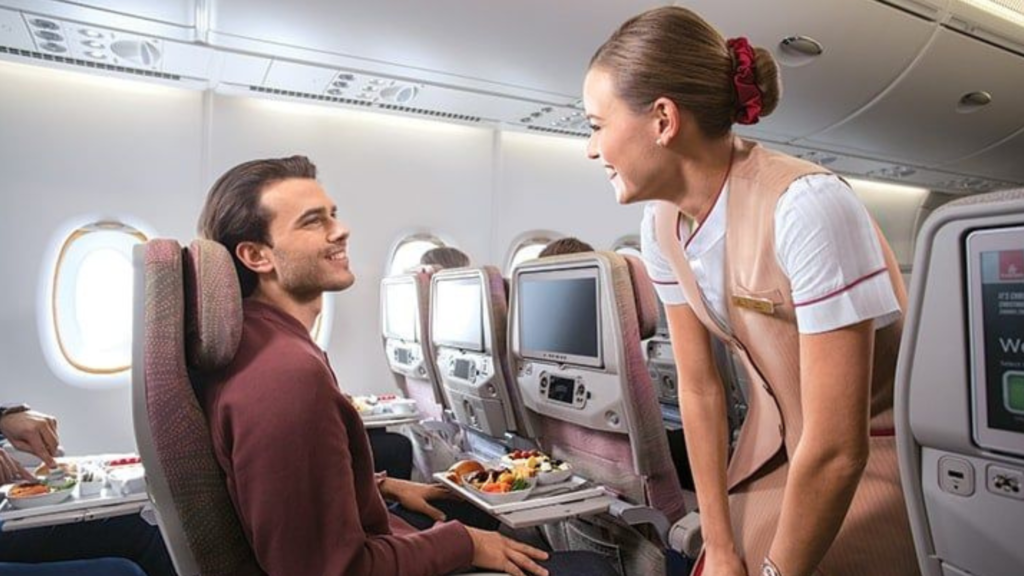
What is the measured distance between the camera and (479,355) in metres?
3.12

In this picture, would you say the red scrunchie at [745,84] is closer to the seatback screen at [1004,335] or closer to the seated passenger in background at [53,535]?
the seatback screen at [1004,335]

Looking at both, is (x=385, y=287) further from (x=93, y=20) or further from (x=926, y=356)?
(x=926, y=356)

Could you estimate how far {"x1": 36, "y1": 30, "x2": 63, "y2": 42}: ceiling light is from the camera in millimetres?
3381

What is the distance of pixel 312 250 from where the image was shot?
1.71 meters

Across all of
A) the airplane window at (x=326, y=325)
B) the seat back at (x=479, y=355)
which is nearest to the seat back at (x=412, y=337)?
the seat back at (x=479, y=355)

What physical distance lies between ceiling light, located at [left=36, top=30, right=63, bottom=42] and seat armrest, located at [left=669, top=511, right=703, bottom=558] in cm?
397

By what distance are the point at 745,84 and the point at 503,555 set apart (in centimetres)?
123

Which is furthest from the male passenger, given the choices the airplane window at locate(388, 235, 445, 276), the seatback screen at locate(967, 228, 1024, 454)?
the airplane window at locate(388, 235, 445, 276)

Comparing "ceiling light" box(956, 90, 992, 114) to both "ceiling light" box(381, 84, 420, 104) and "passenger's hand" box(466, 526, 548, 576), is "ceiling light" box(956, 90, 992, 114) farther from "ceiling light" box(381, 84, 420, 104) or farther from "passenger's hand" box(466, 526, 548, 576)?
"passenger's hand" box(466, 526, 548, 576)

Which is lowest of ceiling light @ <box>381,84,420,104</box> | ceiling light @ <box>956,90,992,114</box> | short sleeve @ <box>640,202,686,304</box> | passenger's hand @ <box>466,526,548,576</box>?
passenger's hand @ <box>466,526,548,576</box>

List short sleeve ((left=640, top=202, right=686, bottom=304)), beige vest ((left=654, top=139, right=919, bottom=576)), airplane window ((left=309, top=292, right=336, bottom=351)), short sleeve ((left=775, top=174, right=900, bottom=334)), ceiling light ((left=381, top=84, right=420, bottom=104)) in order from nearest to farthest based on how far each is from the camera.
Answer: short sleeve ((left=775, top=174, right=900, bottom=334)) → beige vest ((left=654, top=139, right=919, bottom=576)) → short sleeve ((left=640, top=202, right=686, bottom=304)) → ceiling light ((left=381, top=84, right=420, bottom=104)) → airplane window ((left=309, top=292, right=336, bottom=351))

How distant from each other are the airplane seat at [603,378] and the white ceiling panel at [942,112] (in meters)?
3.08

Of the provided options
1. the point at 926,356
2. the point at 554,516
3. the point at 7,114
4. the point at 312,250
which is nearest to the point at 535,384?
the point at 554,516

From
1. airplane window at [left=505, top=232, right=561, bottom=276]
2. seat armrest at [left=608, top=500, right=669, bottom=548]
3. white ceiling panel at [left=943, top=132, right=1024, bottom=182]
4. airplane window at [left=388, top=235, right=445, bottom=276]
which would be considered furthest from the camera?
white ceiling panel at [left=943, top=132, right=1024, bottom=182]
